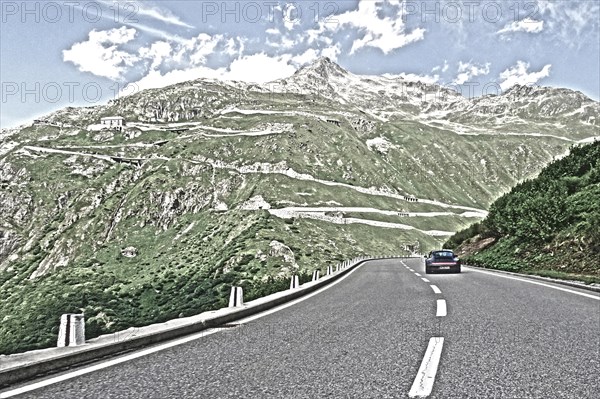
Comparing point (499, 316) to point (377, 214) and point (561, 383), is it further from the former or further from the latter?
point (377, 214)

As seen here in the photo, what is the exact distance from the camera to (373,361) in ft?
19.7

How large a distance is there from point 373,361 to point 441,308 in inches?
225

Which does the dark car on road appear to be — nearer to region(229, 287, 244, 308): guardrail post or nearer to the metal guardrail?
region(229, 287, 244, 308): guardrail post

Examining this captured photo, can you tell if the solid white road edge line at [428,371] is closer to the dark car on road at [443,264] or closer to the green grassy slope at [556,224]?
the green grassy slope at [556,224]

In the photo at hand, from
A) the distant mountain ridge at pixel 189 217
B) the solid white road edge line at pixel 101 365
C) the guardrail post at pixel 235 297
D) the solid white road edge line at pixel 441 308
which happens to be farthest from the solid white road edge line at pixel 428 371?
the distant mountain ridge at pixel 189 217

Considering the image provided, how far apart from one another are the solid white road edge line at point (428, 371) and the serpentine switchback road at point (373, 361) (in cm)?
1

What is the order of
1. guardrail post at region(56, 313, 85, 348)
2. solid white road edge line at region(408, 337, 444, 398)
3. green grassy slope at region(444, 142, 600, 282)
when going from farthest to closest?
green grassy slope at region(444, 142, 600, 282) < guardrail post at region(56, 313, 85, 348) < solid white road edge line at region(408, 337, 444, 398)

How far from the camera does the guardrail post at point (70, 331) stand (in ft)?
21.9

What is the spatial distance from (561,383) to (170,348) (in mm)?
4776

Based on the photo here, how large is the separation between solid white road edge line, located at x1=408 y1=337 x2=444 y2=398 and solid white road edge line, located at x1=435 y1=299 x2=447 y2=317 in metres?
3.06

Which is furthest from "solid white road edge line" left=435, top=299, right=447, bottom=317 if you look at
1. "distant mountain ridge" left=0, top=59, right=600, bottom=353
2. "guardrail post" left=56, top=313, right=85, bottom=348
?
"distant mountain ridge" left=0, top=59, right=600, bottom=353

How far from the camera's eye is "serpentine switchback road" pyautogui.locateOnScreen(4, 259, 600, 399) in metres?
4.76

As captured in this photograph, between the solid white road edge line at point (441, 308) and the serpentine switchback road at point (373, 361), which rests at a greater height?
the serpentine switchback road at point (373, 361)

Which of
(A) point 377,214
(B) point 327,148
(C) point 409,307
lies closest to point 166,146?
(B) point 327,148
